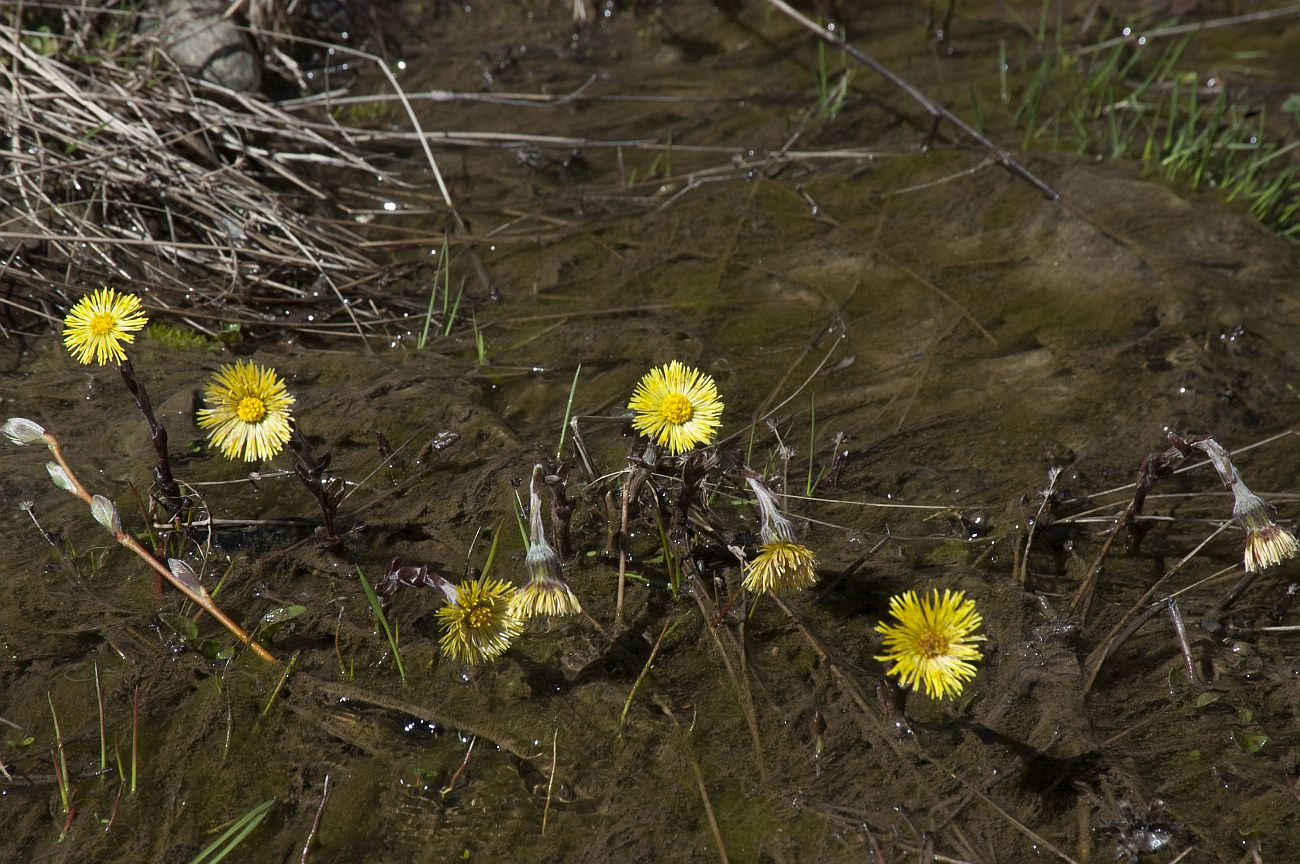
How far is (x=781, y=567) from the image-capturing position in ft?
6.83

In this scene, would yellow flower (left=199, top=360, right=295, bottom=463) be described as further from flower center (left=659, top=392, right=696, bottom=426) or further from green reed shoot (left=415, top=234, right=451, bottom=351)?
green reed shoot (left=415, top=234, right=451, bottom=351)

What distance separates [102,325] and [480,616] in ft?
3.68

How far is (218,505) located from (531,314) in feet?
4.03

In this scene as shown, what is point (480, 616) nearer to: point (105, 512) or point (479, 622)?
point (479, 622)

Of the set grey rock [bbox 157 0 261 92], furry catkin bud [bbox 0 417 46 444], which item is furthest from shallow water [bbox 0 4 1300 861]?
grey rock [bbox 157 0 261 92]

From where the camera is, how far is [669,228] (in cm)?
384

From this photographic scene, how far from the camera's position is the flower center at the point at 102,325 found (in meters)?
2.30

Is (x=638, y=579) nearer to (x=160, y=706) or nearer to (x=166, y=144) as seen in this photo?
(x=160, y=706)

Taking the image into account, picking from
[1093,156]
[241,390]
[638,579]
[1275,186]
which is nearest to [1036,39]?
[1093,156]

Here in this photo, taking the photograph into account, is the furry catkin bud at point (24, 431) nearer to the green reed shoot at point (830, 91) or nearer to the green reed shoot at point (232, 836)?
the green reed shoot at point (232, 836)

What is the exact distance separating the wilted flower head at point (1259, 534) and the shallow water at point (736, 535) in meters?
0.33

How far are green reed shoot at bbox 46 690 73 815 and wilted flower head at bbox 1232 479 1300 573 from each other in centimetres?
246

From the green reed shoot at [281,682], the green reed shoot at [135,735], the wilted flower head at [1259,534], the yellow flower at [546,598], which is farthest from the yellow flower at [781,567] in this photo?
the green reed shoot at [135,735]

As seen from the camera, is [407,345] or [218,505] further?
[407,345]
